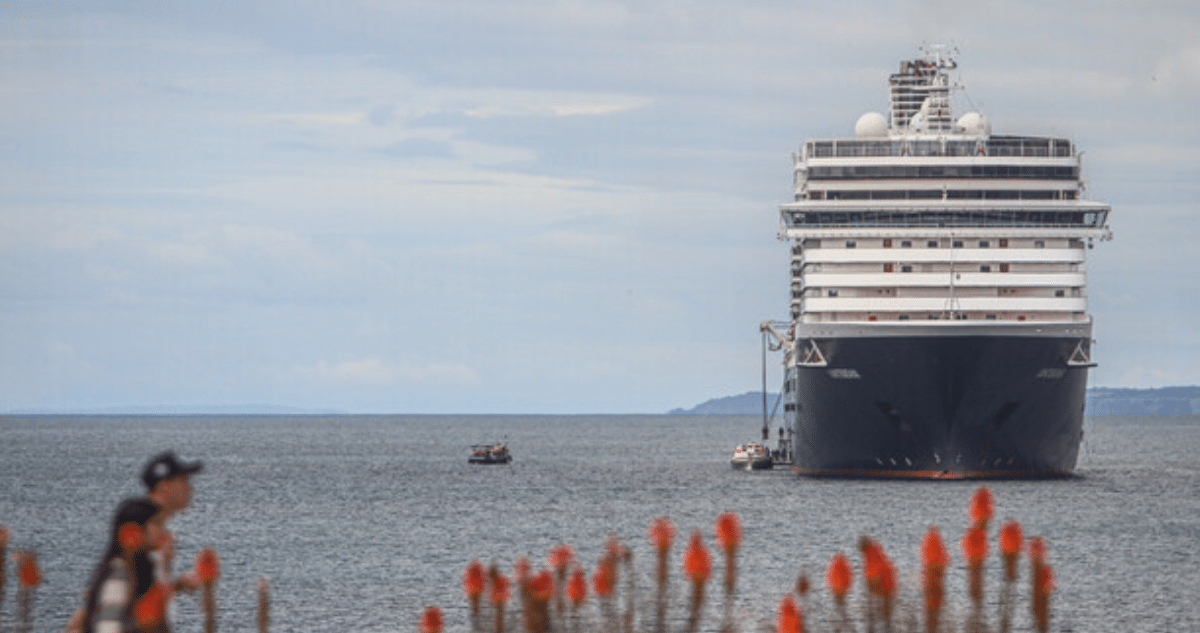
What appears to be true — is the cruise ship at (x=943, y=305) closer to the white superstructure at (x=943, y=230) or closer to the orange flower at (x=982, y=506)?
the white superstructure at (x=943, y=230)

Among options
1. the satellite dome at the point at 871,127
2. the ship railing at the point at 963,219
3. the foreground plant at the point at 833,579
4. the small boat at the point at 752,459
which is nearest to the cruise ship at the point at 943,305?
the ship railing at the point at 963,219

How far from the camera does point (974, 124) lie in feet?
278

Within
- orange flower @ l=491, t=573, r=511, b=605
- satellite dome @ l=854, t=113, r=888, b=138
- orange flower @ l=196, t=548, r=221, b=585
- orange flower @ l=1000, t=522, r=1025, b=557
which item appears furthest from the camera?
satellite dome @ l=854, t=113, r=888, b=138

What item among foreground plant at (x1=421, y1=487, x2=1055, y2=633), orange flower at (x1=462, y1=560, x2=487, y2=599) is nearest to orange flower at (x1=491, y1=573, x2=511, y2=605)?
foreground plant at (x1=421, y1=487, x2=1055, y2=633)

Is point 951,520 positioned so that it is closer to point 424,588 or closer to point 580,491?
point 424,588

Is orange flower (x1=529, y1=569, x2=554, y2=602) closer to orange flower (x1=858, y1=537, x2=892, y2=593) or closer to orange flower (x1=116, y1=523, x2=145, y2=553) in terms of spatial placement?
orange flower (x1=858, y1=537, x2=892, y2=593)

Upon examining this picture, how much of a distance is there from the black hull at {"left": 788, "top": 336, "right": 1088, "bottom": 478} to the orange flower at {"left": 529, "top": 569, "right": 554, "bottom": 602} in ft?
199

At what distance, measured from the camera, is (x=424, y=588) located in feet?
143

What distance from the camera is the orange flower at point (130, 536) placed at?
823 cm

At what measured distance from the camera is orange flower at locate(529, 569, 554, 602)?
7.98m

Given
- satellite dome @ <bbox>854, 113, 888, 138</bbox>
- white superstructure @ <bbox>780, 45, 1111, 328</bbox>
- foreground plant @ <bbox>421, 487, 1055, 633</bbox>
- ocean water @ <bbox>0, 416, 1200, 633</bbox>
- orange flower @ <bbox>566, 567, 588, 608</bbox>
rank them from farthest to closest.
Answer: satellite dome @ <bbox>854, 113, 888, 138</bbox>, white superstructure @ <bbox>780, 45, 1111, 328</bbox>, ocean water @ <bbox>0, 416, 1200, 633</bbox>, orange flower @ <bbox>566, 567, 588, 608</bbox>, foreground plant @ <bbox>421, 487, 1055, 633</bbox>

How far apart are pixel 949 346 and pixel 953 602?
29363 mm

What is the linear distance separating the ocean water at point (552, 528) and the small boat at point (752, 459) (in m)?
1.19

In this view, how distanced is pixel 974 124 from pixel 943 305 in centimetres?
1668
